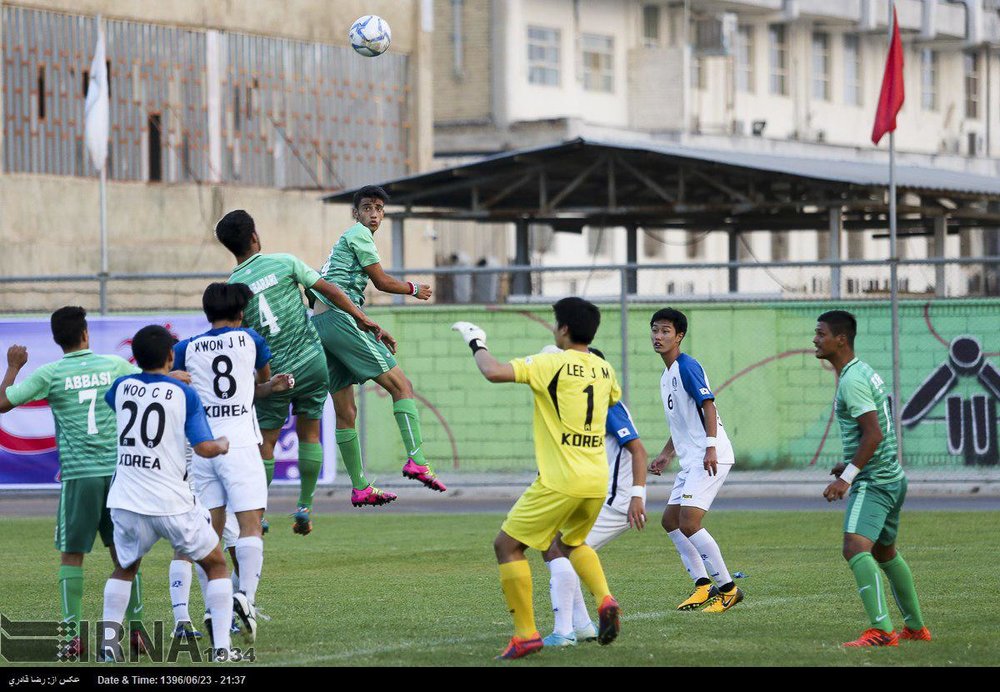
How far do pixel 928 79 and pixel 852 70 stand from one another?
4056 millimetres

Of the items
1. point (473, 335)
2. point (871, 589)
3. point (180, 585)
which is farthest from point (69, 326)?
point (871, 589)

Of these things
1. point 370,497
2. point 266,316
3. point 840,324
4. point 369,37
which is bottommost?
point 370,497

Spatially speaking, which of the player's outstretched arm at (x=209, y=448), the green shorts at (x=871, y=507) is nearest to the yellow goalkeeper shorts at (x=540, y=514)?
the green shorts at (x=871, y=507)

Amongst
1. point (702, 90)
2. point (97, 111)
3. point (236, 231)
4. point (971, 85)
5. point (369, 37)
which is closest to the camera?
point (236, 231)

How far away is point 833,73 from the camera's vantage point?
57.9 m

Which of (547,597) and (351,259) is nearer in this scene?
(351,259)

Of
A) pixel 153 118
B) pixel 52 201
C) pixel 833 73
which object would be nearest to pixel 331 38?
pixel 153 118

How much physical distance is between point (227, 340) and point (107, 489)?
1.16 m

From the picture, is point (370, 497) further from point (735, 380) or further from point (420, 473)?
point (735, 380)

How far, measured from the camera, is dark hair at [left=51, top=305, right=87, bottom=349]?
10.2 metres

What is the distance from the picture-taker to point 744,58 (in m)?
54.9

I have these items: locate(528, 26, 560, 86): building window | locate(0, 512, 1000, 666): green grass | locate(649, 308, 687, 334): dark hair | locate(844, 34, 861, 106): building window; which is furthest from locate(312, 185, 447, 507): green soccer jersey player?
locate(844, 34, 861, 106): building window

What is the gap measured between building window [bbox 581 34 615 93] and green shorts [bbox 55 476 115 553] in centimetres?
4202
